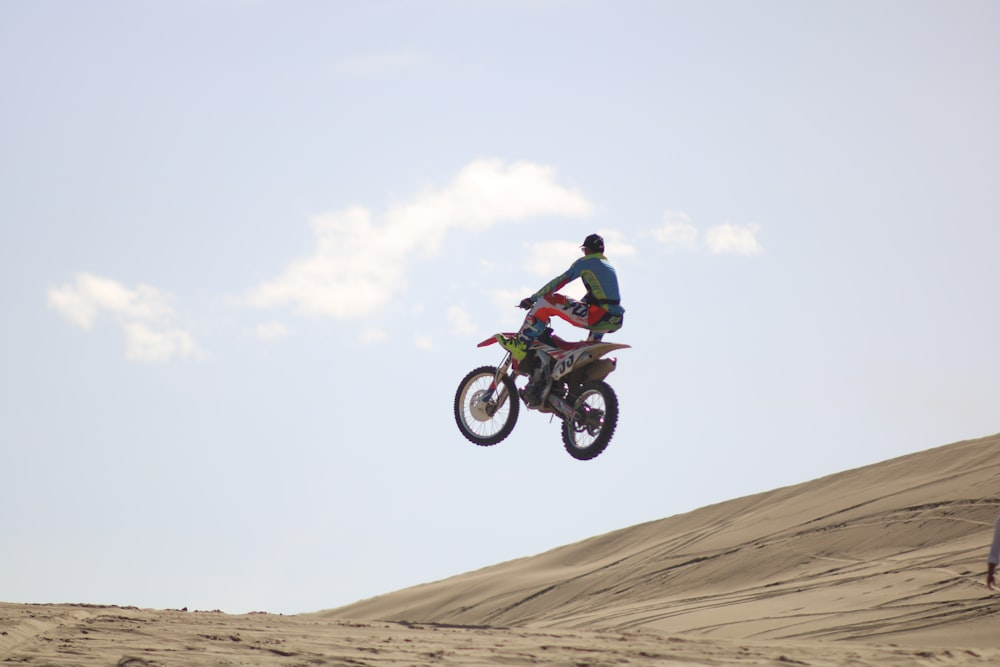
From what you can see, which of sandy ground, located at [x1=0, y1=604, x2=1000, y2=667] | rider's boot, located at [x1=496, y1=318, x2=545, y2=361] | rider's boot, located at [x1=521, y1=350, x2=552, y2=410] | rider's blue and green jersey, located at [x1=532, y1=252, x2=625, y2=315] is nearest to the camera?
sandy ground, located at [x1=0, y1=604, x2=1000, y2=667]

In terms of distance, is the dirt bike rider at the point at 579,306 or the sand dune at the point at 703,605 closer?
the sand dune at the point at 703,605

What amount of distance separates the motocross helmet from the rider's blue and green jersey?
0.17ft

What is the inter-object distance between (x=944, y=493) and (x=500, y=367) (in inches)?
252

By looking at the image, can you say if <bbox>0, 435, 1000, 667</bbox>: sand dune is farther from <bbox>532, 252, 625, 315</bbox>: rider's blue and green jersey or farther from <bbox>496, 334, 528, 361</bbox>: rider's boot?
<bbox>532, 252, 625, 315</bbox>: rider's blue and green jersey

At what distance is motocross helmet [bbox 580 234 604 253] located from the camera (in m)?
13.1

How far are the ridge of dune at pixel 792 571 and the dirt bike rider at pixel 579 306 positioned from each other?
2.81 meters

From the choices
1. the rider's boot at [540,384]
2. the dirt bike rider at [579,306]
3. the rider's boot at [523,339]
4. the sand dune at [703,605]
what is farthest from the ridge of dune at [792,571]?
the rider's boot at [523,339]

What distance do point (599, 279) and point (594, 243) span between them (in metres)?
0.37

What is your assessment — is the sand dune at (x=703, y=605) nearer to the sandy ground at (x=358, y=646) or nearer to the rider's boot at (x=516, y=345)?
the sandy ground at (x=358, y=646)

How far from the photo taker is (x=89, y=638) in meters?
10.6

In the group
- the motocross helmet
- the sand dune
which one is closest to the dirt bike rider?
the motocross helmet

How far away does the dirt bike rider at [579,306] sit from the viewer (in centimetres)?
1307

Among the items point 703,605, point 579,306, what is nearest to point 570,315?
point 579,306

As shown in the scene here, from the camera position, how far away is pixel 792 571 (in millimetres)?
15938
